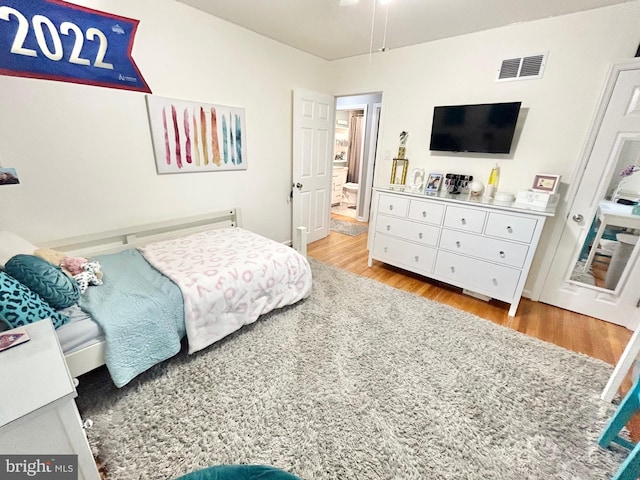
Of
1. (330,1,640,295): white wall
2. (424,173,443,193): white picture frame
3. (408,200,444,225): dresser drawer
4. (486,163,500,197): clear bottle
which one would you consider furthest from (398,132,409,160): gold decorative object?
(486,163,500,197): clear bottle

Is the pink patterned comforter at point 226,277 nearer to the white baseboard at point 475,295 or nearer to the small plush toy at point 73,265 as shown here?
the small plush toy at point 73,265

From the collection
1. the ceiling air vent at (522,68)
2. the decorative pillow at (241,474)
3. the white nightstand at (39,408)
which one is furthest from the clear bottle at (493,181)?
the white nightstand at (39,408)

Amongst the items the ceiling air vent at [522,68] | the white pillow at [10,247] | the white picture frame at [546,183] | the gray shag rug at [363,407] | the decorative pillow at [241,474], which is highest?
the ceiling air vent at [522,68]

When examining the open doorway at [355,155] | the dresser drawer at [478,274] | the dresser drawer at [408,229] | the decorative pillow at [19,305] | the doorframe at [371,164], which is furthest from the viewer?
the open doorway at [355,155]

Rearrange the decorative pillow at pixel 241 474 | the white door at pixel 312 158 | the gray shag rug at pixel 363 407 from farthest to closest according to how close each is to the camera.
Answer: the white door at pixel 312 158
the gray shag rug at pixel 363 407
the decorative pillow at pixel 241 474

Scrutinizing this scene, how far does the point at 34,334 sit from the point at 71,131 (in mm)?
1562

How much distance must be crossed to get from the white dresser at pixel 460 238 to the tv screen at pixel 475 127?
0.54m

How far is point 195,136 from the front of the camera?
102 inches

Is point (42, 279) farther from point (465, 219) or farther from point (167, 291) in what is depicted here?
point (465, 219)

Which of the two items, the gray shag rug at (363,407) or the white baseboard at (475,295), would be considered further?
the white baseboard at (475,295)

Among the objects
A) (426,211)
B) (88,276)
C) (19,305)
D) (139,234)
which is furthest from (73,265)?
(426,211)

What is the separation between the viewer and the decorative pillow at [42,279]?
1351 mm

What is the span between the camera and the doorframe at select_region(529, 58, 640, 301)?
2.10 m

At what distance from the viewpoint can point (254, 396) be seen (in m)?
1.59
